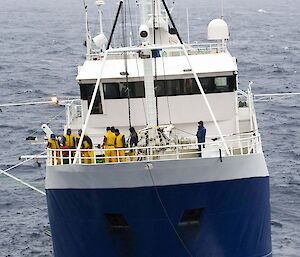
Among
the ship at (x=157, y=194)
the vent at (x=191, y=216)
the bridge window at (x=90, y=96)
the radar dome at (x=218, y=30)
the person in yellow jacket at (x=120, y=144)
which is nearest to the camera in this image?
the ship at (x=157, y=194)

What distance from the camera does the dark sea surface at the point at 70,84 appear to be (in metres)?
39.8

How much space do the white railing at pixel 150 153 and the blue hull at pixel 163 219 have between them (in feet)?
3.32

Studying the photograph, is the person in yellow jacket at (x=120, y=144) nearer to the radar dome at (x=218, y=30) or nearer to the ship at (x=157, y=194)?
the ship at (x=157, y=194)

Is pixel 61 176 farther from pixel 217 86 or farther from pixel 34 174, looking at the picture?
pixel 34 174

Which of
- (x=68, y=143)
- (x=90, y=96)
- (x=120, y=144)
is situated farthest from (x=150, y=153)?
(x=90, y=96)

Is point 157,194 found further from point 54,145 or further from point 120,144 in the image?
point 54,145

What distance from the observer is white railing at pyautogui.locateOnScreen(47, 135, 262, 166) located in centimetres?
2878

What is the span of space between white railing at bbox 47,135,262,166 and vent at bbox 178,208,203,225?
5.48 feet

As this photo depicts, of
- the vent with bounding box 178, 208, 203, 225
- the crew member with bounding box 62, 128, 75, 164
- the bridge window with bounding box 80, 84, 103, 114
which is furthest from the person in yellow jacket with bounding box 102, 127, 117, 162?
the bridge window with bounding box 80, 84, 103, 114

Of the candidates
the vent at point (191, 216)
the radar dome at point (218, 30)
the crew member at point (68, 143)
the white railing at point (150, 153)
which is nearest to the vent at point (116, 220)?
the white railing at point (150, 153)

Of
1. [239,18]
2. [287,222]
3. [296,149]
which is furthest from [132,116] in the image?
[239,18]

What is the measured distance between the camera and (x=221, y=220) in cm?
2945

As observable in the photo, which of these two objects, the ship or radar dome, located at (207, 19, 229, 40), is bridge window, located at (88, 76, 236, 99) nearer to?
the ship

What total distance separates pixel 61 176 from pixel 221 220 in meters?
5.15
